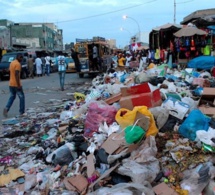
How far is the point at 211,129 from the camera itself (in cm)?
486

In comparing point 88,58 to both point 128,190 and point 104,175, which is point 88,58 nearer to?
point 104,175

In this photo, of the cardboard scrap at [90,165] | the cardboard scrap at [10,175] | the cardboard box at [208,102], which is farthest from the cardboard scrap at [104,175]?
the cardboard box at [208,102]

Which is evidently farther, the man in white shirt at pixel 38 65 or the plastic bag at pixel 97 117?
the man in white shirt at pixel 38 65

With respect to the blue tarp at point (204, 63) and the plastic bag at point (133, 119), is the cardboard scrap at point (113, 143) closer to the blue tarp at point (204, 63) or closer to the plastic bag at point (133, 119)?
the plastic bag at point (133, 119)

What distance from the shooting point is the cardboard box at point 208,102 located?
590 centimetres

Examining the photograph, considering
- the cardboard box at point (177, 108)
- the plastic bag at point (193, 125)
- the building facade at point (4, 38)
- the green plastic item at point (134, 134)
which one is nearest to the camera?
the green plastic item at point (134, 134)

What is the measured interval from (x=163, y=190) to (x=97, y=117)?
7.96ft

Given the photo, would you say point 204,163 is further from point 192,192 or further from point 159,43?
point 159,43

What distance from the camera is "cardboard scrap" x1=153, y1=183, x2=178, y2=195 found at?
380 cm

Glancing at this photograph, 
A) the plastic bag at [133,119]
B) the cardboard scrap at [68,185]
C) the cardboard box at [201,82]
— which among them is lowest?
the cardboard scrap at [68,185]

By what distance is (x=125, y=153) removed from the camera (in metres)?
4.53

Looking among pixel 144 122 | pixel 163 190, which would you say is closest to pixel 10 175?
pixel 144 122

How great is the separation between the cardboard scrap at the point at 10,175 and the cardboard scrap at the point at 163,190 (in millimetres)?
2074

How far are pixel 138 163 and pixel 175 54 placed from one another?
12919mm
